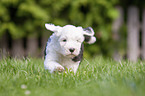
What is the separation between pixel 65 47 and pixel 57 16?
4307mm

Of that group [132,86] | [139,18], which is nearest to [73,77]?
[132,86]

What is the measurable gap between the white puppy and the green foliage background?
11.3 ft

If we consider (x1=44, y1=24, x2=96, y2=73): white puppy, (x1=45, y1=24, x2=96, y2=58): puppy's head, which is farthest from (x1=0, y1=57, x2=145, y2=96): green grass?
(x1=45, y1=24, x2=96, y2=58): puppy's head

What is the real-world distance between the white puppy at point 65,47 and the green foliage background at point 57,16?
136 inches

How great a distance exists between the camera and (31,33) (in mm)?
7078

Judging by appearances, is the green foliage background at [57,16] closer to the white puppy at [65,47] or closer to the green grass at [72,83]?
the green grass at [72,83]

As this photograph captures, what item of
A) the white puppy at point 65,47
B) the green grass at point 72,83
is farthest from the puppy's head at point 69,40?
the green grass at point 72,83

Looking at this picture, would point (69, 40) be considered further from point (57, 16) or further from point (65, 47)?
point (57, 16)

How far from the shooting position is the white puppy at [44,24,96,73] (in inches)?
123

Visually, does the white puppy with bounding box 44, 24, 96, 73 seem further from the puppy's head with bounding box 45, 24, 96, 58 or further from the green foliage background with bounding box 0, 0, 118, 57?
the green foliage background with bounding box 0, 0, 118, 57

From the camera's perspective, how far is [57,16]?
7258 mm

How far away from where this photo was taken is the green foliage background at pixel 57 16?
6.78 metres

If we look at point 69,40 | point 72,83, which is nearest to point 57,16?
point 69,40

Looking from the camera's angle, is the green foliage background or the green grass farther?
the green foliage background
